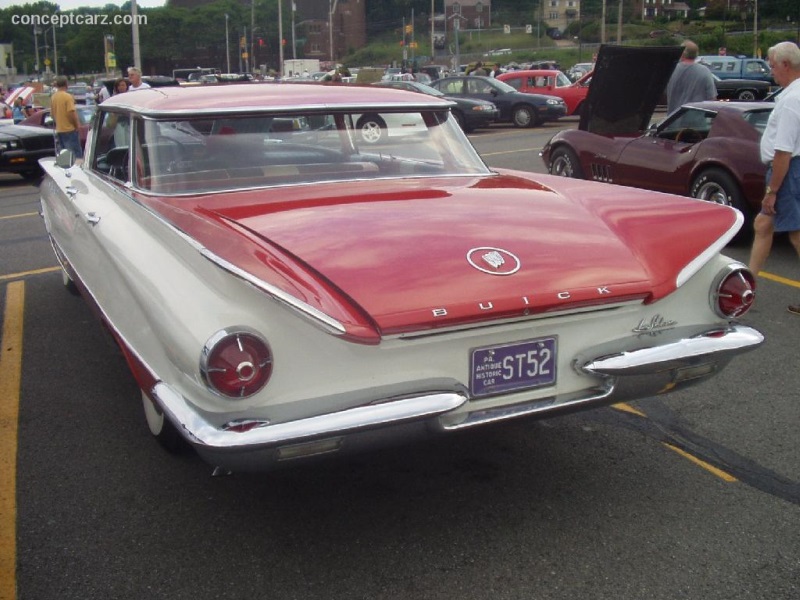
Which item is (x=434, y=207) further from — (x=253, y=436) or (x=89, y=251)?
(x=89, y=251)

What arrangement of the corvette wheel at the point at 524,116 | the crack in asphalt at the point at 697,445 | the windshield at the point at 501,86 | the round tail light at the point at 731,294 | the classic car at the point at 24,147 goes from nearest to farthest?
the round tail light at the point at 731,294
the crack in asphalt at the point at 697,445
the classic car at the point at 24,147
the corvette wheel at the point at 524,116
the windshield at the point at 501,86

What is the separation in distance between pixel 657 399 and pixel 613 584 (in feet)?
6.08

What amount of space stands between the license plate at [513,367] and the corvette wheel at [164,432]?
1.43 metres

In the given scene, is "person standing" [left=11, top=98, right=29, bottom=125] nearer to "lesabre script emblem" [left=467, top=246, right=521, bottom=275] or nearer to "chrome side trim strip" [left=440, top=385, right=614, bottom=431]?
"lesabre script emblem" [left=467, top=246, right=521, bottom=275]

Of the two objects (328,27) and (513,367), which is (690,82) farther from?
(328,27)

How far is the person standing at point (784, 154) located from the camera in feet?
18.9

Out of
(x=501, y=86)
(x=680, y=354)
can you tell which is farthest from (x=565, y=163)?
(x=501, y=86)

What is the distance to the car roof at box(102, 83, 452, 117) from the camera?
4172mm

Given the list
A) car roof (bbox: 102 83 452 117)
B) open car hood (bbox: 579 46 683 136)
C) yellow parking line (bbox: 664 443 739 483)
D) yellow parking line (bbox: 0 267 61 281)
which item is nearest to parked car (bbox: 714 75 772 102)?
open car hood (bbox: 579 46 683 136)

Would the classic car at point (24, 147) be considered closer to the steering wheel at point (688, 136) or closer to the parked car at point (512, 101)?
the steering wheel at point (688, 136)

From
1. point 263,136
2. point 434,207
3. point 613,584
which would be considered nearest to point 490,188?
point 434,207

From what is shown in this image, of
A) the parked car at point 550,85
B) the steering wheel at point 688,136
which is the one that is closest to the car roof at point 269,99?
the steering wheel at point 688,136

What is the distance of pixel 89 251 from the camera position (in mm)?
4344

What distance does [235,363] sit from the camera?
271 centimetres
